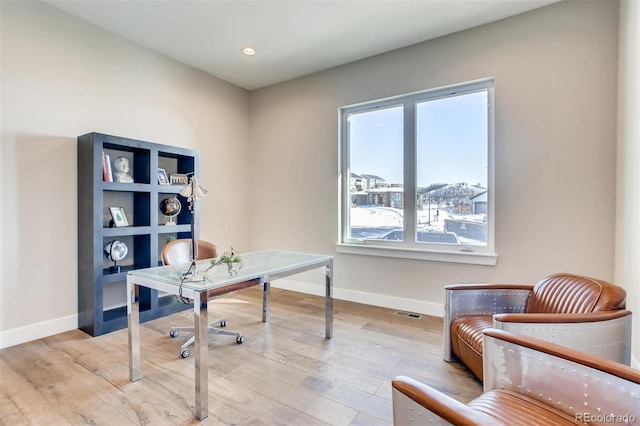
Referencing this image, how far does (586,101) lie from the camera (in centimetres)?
255

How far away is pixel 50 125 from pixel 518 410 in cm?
391

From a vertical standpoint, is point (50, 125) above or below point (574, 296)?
above

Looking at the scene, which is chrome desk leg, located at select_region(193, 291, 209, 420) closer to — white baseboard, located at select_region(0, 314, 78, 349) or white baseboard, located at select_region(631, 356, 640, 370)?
white baseboard, located at select_region(0, 314, 78, 349)

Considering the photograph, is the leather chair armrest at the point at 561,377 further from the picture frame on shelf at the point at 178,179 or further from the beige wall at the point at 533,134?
the picture frame on shelf at the point at 178,179

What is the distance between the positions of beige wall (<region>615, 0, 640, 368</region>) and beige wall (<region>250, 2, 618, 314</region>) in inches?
4.2

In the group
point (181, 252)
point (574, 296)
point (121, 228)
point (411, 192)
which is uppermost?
point (411, 192)

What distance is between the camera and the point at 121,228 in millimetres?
2945

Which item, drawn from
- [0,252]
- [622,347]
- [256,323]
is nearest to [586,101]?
[622,347]

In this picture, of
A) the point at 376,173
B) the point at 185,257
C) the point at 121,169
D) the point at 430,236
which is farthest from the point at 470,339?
the point at 121,169

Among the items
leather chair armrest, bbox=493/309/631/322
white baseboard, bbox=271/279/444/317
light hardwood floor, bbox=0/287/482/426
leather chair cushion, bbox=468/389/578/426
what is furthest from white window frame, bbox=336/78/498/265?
leather chair cushion, bbox=468/389/578/426

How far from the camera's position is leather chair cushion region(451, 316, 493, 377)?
75.2 inches

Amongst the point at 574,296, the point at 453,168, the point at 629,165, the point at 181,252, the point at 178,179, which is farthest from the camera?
the point at 178,179

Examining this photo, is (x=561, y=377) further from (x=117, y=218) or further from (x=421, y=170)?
(x=117, y=218)

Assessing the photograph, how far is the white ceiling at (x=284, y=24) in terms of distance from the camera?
2680 mm
